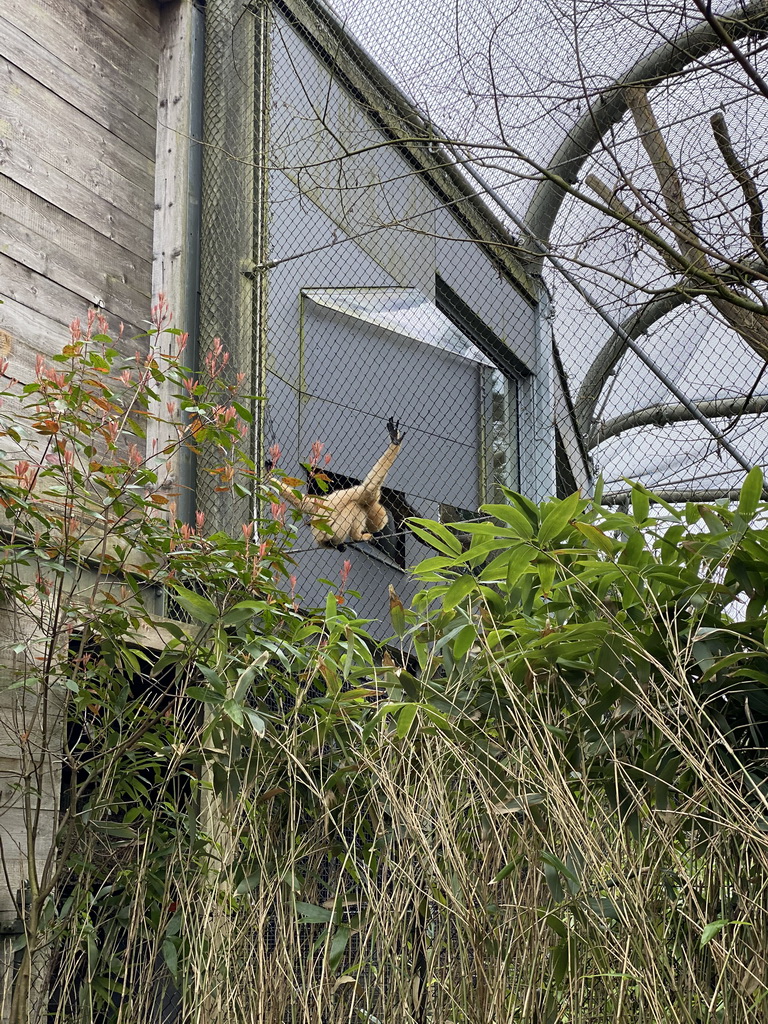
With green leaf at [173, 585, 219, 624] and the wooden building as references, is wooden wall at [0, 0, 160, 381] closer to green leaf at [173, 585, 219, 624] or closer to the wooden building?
the wooden building

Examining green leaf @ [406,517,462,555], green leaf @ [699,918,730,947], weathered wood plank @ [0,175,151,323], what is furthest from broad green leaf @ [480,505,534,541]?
weathered wood plank @ [0,175,151,323]

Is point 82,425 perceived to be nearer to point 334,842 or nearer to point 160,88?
point 334,842

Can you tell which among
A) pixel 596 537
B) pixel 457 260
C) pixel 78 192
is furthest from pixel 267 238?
pixel 596 537

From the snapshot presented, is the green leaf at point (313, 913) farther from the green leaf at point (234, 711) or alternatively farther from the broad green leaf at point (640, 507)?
the broad green leaf at point (640, 507)

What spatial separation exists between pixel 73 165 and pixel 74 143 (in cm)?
8

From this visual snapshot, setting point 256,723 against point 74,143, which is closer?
point 256,723

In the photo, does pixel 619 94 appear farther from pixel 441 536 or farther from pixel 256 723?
pixel 256 723

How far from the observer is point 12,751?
253 cm

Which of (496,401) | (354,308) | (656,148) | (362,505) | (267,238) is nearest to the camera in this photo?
(656,148)

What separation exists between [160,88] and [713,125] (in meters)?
2.07

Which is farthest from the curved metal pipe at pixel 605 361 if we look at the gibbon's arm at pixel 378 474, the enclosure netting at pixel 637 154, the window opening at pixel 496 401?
the gibbon's arm at pixel 378 474

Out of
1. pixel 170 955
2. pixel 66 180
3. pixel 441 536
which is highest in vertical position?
pixel 66 180

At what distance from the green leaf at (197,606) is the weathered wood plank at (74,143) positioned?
167cm

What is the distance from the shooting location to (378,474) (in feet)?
11.6
